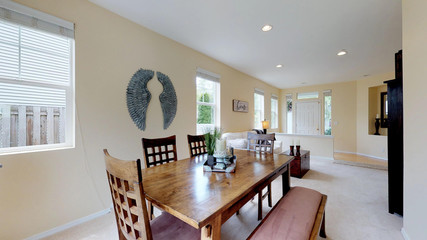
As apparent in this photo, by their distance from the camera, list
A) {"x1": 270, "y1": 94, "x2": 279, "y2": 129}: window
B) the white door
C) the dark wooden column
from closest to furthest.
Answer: the dark wooden column < the white door < {"x1": 270, "y1": 94, "x2": 279, "y2": 129}: window

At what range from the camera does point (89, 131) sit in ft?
6.76

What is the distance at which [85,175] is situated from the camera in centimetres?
203

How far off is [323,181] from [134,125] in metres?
3.57

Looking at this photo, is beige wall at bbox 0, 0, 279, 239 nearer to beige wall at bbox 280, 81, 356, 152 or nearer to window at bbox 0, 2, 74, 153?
window at bbox 0, 2, 74, 153

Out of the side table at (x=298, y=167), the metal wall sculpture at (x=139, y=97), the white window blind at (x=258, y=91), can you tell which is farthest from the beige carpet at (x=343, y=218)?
the white window blind at (x=258, y=91)

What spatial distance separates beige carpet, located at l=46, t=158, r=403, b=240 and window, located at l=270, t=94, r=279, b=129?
13.3ft

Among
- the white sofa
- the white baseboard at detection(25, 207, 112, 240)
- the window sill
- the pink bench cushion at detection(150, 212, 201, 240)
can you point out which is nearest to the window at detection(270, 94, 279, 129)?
the white sofa

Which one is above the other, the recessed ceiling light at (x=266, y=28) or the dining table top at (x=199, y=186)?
Answer: the recessed ceiling light at (x=266, y=28)

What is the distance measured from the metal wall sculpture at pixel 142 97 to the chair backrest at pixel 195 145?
0.90 metres

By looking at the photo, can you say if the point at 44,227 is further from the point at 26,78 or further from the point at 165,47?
the point at 165,47

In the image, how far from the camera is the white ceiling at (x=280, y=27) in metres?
2.11

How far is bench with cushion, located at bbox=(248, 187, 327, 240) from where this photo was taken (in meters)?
1.07

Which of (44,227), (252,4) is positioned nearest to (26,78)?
(44,227)

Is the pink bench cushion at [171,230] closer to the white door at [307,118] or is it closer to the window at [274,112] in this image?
the window at [274,112]
